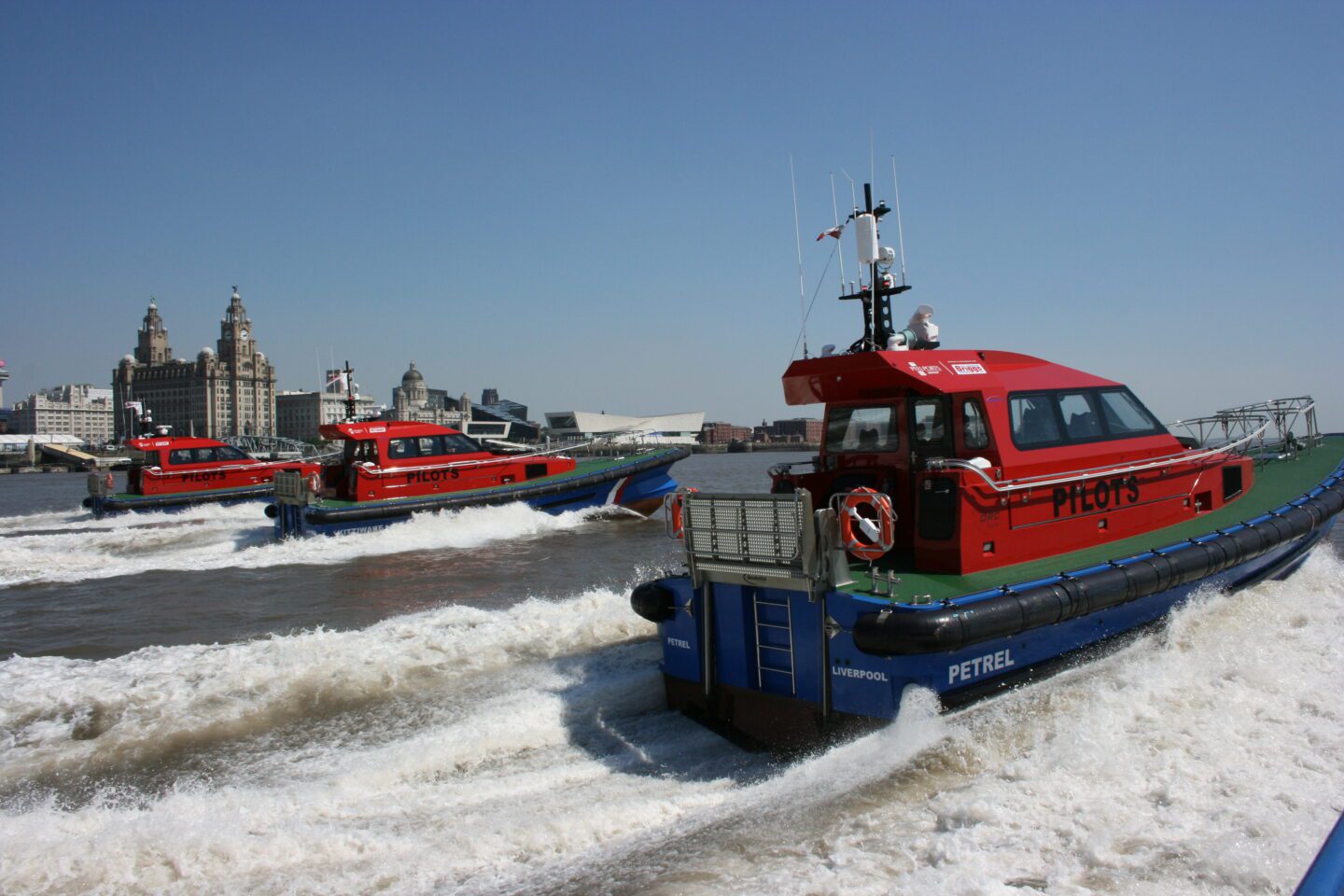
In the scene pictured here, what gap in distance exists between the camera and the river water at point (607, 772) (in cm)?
374

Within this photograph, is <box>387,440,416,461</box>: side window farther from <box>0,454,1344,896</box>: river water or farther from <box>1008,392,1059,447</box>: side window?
<box>1008,392,1059,447</box>: side window

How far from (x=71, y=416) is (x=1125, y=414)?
194 meters

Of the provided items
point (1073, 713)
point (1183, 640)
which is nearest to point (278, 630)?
point (1073, 713)

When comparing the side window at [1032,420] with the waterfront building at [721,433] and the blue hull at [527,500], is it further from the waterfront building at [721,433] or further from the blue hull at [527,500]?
the waterfront building at [721,433]

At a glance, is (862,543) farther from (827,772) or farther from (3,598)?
(3,598)

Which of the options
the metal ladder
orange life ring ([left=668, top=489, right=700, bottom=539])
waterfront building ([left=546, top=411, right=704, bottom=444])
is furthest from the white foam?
waterfront building ([left=546, top=411, right=704, bottom=444])

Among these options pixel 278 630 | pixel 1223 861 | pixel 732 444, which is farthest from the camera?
pixel 732 444

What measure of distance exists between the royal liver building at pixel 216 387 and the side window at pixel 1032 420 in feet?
471

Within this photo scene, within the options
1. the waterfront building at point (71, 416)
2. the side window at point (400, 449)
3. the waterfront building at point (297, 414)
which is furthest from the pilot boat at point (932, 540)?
the waterfront building at point (71, 416)

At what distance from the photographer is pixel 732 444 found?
97.6 m

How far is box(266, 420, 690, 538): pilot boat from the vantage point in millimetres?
15781

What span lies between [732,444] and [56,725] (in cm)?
9244

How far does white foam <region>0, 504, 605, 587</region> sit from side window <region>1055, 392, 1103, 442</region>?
10.8 m

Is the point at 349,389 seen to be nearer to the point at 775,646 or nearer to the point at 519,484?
the point at 519,484
